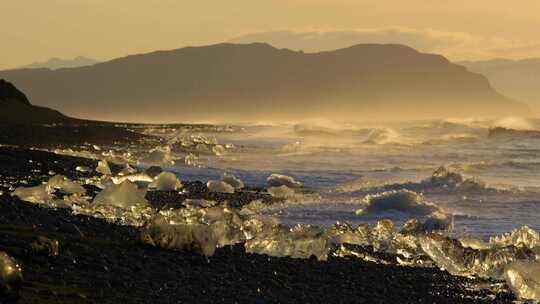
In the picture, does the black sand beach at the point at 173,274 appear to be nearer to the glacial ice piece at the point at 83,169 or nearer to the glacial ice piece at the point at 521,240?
the glacial ice piece at the point at 521,240

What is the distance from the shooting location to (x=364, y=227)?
16906 millimetres

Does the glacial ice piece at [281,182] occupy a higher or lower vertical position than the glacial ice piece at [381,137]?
higher

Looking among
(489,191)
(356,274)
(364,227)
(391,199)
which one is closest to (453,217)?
(391,199)

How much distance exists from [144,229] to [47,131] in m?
37.4

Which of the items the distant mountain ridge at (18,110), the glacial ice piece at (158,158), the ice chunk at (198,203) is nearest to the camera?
the ice chunk at (198,203)

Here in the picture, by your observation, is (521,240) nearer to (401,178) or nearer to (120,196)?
(120,196)

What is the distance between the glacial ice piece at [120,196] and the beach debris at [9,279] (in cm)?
870

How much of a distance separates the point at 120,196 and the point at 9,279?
9308 millimetres

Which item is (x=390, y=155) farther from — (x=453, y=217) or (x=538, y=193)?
(x=453, y=217)

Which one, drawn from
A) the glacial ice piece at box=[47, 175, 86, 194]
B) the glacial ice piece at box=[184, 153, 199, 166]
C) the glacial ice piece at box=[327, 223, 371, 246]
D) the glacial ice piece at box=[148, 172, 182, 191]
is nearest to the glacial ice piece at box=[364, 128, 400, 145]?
the glacial ice piece at box=[184, 153, 199, 166]

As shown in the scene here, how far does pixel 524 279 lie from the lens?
12227mm

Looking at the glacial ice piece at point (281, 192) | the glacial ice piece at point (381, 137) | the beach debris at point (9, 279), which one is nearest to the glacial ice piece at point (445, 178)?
the glacial ice piece at point (281, 192)

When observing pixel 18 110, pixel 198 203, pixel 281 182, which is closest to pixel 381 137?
pixel 18 110

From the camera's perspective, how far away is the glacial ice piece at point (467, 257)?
1409 cm
